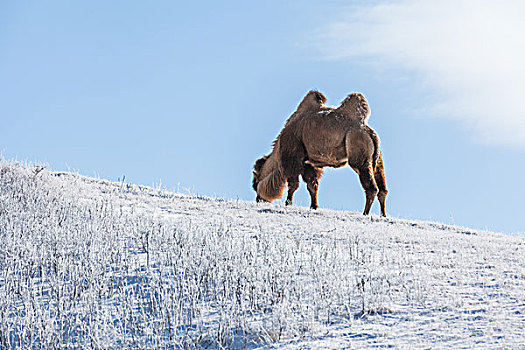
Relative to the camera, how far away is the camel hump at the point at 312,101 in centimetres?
1384

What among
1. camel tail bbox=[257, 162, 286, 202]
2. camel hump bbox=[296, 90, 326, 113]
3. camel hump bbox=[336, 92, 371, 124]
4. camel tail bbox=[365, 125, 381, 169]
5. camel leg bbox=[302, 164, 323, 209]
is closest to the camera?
camel tail bbox=[365, 125, 381, 169]

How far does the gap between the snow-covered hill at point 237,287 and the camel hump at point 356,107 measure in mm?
5169

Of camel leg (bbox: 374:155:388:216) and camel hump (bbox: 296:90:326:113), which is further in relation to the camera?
camel hump (bbox: 296:90:326:113)

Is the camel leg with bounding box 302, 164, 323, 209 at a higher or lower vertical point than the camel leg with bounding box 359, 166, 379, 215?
higher

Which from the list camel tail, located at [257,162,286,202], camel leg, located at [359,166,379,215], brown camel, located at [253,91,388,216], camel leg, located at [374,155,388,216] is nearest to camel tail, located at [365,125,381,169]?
brown camel, located at [253,91,388,216]

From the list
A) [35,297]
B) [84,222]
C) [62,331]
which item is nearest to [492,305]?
[62,331]

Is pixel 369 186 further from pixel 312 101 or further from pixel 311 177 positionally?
pixel 312 101

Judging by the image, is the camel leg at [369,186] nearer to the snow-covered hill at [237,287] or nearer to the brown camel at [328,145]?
the brown camel at [328,145]

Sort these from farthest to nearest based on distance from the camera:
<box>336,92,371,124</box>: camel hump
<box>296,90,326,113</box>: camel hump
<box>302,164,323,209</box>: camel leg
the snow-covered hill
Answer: <box>296,90,326,113</box>: camel hump
<box>302,164,323,209</box>: camel leg
<box>336,92,371,124</box>: camel hump
the snow-covered hill

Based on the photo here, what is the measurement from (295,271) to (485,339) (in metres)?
2.02

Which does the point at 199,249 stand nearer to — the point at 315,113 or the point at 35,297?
the point at 35,297

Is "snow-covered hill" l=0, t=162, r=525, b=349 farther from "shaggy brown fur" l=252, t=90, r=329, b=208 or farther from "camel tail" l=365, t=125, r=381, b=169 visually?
"shaggy brown fur" l=252, t=90, r=329, b=208

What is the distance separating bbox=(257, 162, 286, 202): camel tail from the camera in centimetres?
1460

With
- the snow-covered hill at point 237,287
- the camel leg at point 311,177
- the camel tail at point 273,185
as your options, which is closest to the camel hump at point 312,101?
the camel leg at point 311,177
